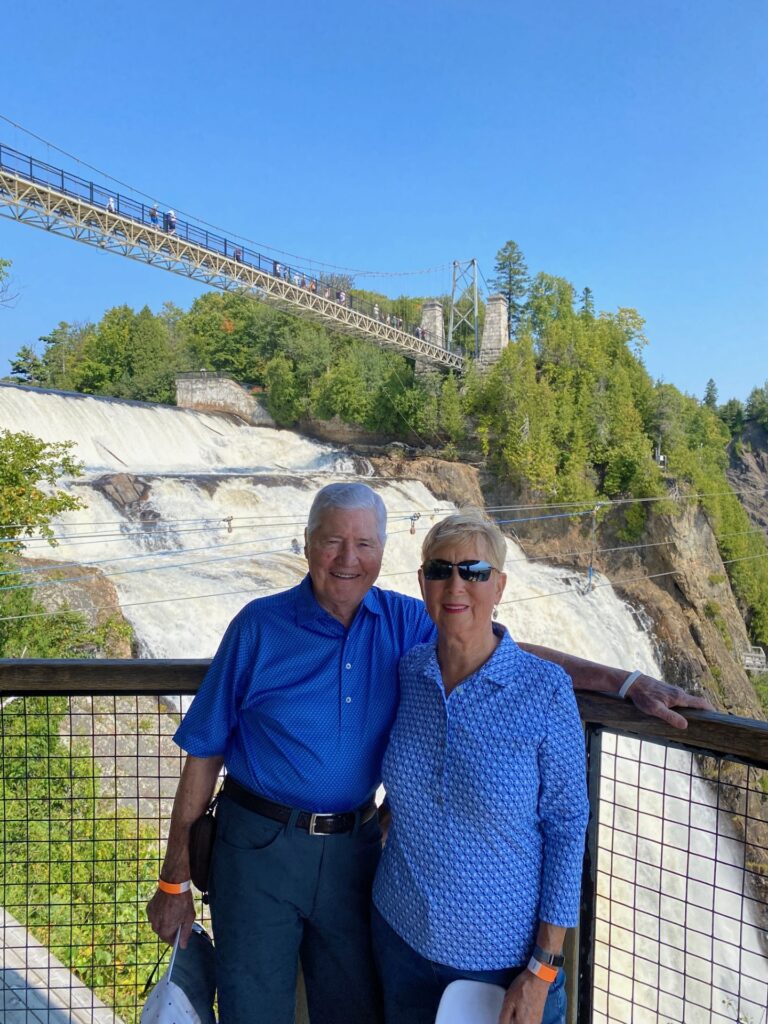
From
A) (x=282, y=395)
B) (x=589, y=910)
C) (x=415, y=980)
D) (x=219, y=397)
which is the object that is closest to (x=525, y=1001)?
(x=415, y=980)

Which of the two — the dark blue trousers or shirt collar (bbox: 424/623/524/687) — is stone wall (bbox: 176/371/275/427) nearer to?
the dark blue trousers

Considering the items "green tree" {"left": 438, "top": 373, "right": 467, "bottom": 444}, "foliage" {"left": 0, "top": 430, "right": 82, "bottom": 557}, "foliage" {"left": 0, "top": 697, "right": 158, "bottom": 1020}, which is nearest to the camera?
"foliage" {"left": 0, "top": 697, "right": 158, "bottom": 1020}

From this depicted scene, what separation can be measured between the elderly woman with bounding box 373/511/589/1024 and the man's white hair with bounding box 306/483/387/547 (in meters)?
0.36

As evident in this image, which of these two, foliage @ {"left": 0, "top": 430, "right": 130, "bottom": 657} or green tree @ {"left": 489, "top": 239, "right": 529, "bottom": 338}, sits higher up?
green tree @ {"left": 489, "top": 239, "right": 529, "bottom": 338}

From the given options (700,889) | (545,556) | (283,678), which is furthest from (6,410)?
(283,678)

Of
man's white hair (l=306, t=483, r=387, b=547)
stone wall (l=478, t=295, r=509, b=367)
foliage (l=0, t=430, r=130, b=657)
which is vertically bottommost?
foliage (l=0, t=430, r=130, b=657)

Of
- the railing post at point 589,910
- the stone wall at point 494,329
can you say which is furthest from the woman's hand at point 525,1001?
the stone wall at point 494,329

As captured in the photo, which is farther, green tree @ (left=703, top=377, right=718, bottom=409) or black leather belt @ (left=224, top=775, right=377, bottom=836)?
green tree @ (left=703, top=377, right=718, bottom=409)

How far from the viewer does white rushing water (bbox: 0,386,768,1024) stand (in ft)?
31.3

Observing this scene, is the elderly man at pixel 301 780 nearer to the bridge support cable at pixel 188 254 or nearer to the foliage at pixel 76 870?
the foliage at pixel 76 870

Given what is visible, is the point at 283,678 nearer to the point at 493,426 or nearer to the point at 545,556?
the point at 545,556

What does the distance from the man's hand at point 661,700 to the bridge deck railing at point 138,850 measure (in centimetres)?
3

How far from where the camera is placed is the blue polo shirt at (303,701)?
176 centimetres

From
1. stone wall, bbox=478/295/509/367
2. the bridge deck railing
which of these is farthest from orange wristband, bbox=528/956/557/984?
stone wall, bbox=478/295/509/367
